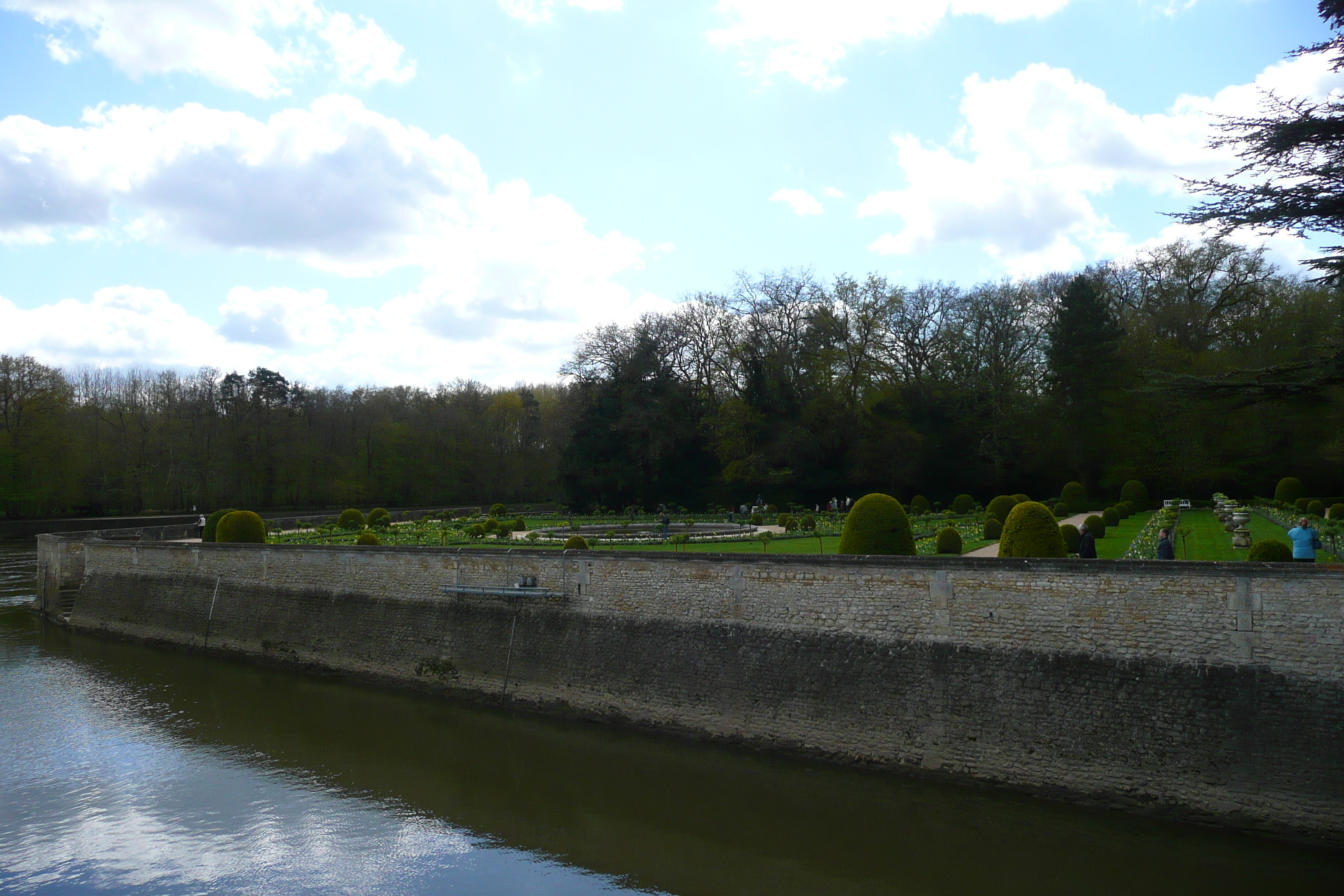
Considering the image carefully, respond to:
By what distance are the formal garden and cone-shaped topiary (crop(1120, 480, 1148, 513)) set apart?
5cm

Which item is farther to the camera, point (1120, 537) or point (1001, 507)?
point (1001, 507)

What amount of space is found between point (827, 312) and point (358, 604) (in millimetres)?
30879

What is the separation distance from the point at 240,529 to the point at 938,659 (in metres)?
19.1

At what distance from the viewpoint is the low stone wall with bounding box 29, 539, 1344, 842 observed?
880cm

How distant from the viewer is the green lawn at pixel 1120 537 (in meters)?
18.5

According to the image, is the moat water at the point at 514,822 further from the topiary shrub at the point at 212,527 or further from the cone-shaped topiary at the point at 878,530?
the topiary shrub at the point at 212,527

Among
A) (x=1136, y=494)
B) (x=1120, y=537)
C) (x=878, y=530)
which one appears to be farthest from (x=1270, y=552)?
(x=1136, y=494)

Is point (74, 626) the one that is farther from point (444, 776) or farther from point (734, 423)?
point (734, 423)

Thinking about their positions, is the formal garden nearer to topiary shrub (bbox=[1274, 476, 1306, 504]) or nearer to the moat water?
topiary shrub (bbox=[1274, 476, 1306, 504])

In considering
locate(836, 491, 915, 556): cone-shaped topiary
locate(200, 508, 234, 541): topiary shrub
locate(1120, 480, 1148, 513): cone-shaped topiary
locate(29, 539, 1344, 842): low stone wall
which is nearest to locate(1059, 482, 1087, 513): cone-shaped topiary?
locate(1120, 480, 1148, 513): cone-shaped topiary

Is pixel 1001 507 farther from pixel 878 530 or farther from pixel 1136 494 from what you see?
pixel 1136 494

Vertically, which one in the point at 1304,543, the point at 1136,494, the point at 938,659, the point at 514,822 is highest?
the point at 1304,543

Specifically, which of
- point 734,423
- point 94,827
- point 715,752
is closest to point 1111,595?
point 715,752

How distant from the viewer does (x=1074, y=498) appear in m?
30.9
